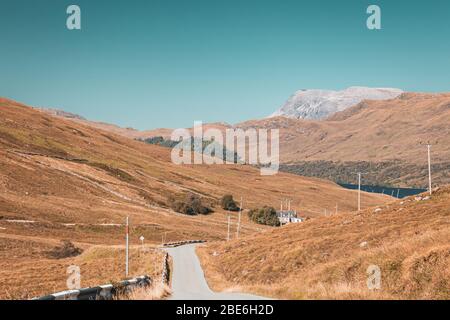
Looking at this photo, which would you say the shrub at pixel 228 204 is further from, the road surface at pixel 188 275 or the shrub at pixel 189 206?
the road surface at pixel 188 275

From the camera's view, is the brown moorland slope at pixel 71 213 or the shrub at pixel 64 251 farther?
the shrub at pixel 64 251

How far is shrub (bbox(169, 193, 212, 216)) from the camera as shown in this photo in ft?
543

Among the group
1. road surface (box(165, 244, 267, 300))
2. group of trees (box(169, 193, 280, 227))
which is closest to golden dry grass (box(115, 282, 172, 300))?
road surface (box(165, 244, 267, 300))

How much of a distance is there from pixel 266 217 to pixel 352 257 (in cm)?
13147

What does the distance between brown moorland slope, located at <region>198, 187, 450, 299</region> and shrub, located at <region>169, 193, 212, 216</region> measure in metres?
86.8

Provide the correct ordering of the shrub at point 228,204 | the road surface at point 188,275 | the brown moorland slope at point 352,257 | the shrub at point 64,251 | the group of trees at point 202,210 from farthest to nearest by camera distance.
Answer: the shrub at point 228,204 → the group of trees at point 202,210 → the shrub at point 64,251 → the road surface at point 188,275 → the brown moorland slope at point 352,257

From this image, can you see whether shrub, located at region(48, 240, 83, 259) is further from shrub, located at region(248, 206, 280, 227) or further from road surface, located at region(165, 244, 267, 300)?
shrub, located at region(248, 206, 280, 227)

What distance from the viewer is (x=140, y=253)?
76.8 m

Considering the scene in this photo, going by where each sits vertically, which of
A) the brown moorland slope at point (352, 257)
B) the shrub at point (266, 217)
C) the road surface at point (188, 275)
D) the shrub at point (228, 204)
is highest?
the brown moorland slope at point (352, 257)

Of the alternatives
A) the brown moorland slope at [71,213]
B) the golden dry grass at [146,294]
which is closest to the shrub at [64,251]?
the brown moorland slope at [71,213]

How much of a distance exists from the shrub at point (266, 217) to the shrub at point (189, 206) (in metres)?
17.4

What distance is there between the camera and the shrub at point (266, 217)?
163m
